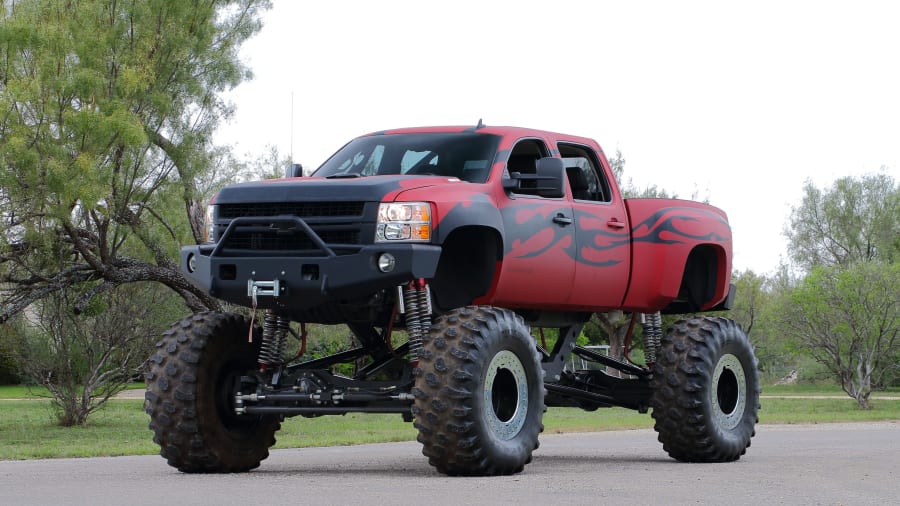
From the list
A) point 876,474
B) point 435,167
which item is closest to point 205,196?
point 435,167

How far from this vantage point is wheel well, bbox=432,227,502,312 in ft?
37.6

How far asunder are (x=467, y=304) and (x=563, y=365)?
5.08 feet

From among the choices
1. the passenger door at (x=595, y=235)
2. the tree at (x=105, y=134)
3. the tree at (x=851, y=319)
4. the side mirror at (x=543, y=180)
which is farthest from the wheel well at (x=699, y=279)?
the tree at (x=851, y=319)

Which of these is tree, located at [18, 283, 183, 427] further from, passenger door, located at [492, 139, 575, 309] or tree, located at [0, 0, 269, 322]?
passenger door, located at [492, 139, 575, 309]

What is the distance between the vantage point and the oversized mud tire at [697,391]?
1311 cm

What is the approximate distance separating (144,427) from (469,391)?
20.8 meters

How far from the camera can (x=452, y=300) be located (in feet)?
38.7

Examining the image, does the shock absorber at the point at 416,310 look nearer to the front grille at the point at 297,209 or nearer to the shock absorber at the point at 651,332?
the front grille at the point at 297,209

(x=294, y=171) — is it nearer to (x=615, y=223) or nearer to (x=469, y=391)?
(x=615, y=223)

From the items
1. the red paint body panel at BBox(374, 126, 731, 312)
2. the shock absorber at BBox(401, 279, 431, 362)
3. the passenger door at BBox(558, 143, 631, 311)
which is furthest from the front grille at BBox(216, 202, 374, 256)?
the passenger door at BBox(558, 143, 631, 311)

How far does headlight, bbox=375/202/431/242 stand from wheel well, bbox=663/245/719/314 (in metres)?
4.41

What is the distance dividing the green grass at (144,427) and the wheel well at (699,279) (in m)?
7.52

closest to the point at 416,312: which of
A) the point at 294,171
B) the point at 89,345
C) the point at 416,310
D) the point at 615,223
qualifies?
the point at 416,310

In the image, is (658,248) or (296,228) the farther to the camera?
(658,248)
